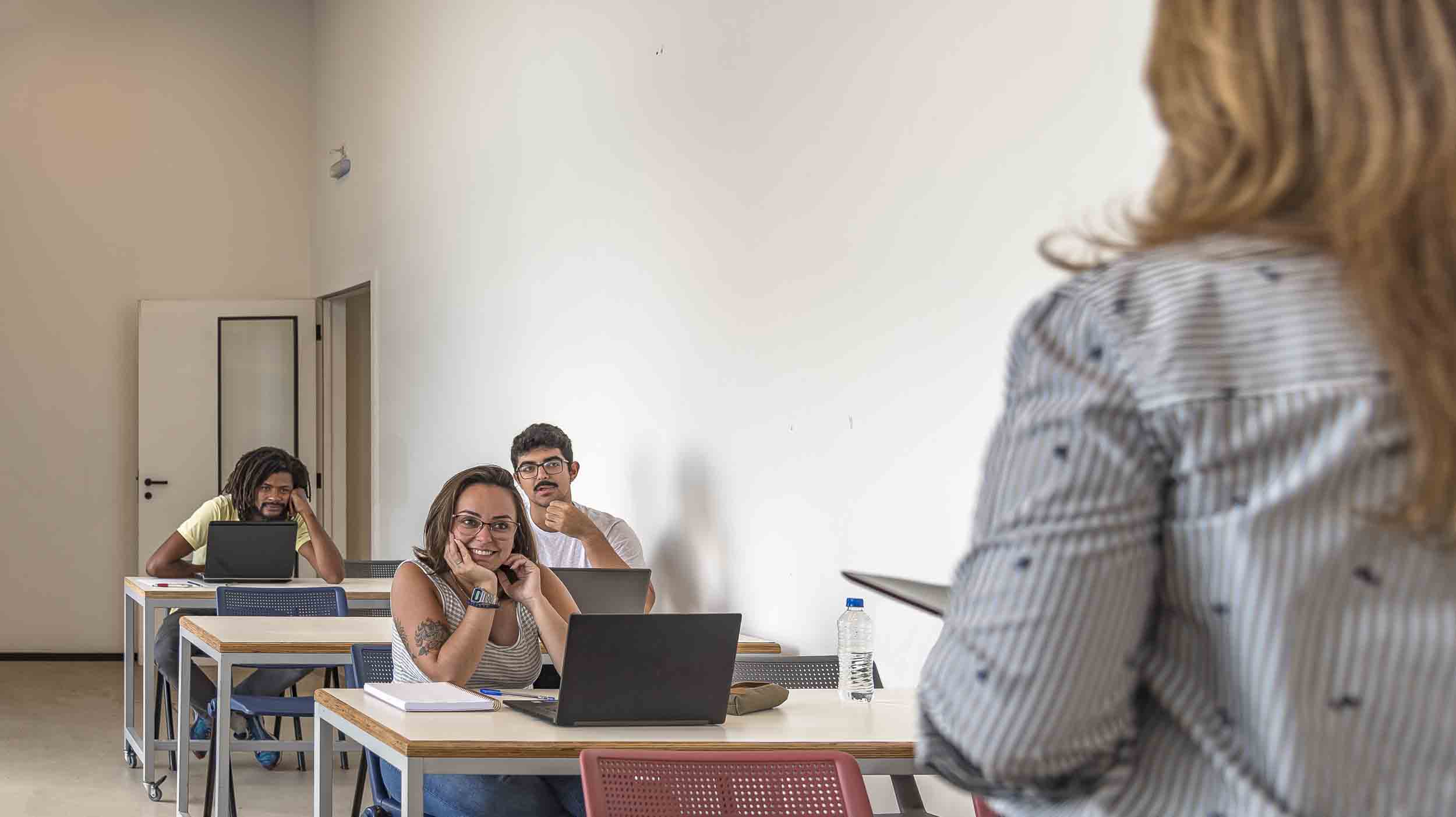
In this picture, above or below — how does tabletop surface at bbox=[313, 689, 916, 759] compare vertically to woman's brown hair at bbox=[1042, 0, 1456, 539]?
below

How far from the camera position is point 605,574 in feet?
12.5

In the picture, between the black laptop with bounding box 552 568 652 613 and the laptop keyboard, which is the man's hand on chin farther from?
the laptop keyboard

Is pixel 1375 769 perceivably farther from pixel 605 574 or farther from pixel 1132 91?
pixel 605 574

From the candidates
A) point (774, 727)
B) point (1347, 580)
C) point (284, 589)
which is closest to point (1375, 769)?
point (1347, 580)

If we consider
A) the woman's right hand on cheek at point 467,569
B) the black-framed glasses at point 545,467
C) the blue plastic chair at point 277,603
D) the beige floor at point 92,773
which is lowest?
the beige floor at point 92,773

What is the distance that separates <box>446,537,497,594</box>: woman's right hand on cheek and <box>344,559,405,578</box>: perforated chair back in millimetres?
3235

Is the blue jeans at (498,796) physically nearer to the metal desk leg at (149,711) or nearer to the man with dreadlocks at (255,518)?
the metal desk leg at (149,711)

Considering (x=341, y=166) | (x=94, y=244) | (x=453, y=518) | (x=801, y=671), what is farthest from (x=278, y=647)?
(x=94, y=244)

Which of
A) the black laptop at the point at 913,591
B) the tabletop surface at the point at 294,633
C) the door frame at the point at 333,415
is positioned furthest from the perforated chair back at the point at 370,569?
the black laptop at the point at 913,591

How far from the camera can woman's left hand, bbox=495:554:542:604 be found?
3.38 m

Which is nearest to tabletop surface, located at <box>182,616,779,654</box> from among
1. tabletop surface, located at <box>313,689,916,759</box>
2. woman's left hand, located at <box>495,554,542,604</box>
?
woman's left hand, located at <box>495,554,542,604</box>

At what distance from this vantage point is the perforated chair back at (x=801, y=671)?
330 centimetres

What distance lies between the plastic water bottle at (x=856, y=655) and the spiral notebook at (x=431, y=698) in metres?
0.75

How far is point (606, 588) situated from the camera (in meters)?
3.78
